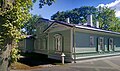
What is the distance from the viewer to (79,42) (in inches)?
730

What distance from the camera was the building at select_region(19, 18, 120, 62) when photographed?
17984 mm

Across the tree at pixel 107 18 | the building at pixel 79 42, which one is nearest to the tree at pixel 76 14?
the tree at pixel 107 18

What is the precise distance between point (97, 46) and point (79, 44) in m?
3.85

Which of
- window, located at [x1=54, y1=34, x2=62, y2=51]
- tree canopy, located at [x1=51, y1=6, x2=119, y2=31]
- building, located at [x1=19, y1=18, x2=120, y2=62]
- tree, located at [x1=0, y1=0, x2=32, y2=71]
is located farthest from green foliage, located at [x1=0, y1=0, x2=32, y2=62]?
tree canopy, located at [x1=51, y1=6, x2=119, y2=31]

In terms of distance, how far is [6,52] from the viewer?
3.47 m

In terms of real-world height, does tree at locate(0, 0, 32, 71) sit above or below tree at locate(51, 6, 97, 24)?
below

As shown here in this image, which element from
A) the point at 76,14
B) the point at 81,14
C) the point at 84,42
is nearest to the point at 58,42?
the point at 84,42

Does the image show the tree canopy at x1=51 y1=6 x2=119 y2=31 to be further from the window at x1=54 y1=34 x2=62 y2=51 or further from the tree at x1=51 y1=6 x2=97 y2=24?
the window at x1=54 y1=34 x2=62 y2=51

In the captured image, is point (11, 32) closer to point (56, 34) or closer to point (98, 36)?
point (56, 34)

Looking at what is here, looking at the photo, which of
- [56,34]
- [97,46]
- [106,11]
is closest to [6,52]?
[56,34]

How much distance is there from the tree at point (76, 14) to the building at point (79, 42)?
43.7 meters

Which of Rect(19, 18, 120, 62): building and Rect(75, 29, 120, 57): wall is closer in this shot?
Rect(19, 18, 120, 62): building

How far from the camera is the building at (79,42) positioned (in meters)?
18.0

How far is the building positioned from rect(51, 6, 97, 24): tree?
143 feet
